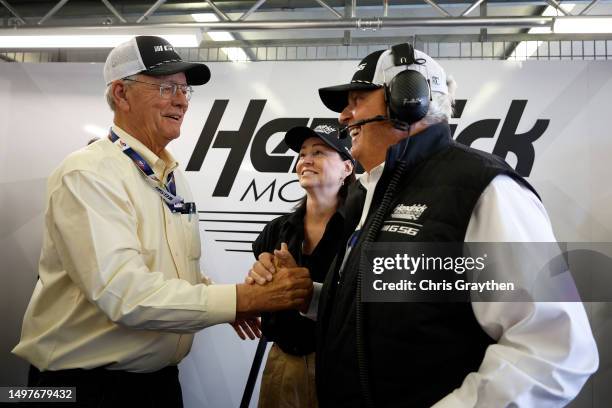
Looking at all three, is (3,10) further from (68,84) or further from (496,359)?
(496,359)

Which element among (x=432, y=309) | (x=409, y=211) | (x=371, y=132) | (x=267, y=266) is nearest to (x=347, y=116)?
(x=371, y=132)

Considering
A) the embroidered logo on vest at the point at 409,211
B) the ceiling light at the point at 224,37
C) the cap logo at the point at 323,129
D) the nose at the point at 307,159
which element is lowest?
the embroidered logo on vest at the point at 409,211

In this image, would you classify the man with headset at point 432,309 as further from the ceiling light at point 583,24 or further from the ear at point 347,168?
the ceiling light at point 583,24

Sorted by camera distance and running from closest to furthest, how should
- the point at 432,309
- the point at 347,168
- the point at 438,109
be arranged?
the point at 432,309
the point at 438,109
the point at 347,168

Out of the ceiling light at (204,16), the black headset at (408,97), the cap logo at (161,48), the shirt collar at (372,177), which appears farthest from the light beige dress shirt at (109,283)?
the ceiling light at (204,16)

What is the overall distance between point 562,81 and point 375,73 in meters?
3.55

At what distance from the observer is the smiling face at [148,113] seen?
7.63 ft

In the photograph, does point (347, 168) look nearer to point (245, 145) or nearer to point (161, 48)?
point (161, 48)

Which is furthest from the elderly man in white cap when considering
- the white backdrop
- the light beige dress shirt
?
the white backdrop

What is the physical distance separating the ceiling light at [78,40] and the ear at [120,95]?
8.20 feet

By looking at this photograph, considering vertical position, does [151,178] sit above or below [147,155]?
below

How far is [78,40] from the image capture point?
4.90 metres

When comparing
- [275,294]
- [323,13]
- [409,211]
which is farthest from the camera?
[323,13]

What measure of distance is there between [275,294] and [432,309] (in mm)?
842
